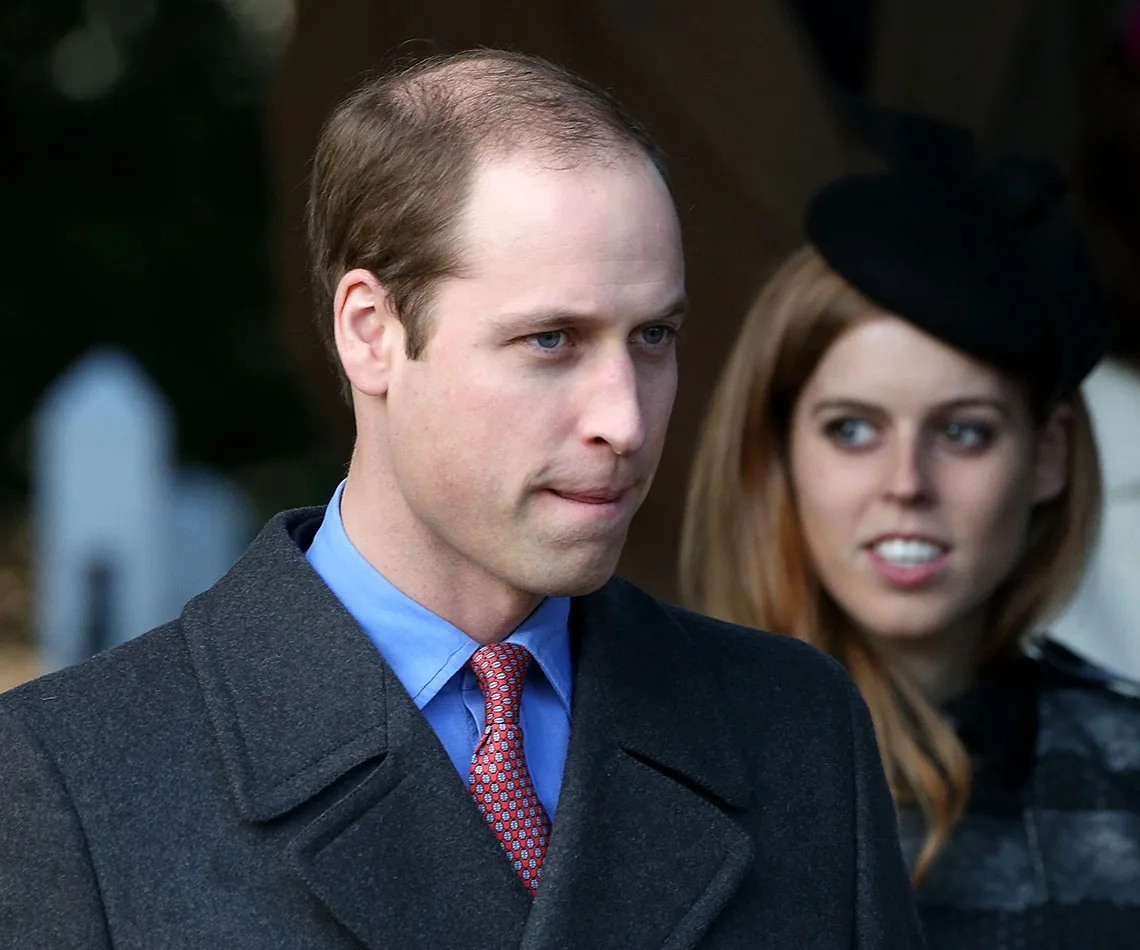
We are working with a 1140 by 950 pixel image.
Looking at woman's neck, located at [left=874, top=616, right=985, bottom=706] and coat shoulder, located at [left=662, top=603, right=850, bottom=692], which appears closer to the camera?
coat shoulder, located at [left=662, top=603, right=850, bottom=692]

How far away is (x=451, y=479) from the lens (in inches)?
67.7

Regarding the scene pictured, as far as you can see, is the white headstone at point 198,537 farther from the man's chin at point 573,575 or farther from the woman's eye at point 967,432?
the man's chin at point 573,575

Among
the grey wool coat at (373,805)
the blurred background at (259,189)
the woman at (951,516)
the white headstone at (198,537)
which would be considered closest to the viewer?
the grey wool coat at (373,805)

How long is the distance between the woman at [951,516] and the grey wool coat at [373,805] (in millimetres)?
669

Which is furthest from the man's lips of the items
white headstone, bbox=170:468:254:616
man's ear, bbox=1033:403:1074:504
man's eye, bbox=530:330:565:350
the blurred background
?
white headstone, bbox=170:468:254:616

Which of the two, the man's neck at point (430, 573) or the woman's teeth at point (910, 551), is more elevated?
the man's neck at point (430, 573)

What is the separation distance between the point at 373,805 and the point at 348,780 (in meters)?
0.03

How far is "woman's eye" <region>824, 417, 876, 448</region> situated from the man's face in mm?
1024

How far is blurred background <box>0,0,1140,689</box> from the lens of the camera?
12.9 ft

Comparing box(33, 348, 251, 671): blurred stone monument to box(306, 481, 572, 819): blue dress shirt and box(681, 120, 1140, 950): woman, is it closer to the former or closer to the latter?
box(681, 120, 1140, 950): woman

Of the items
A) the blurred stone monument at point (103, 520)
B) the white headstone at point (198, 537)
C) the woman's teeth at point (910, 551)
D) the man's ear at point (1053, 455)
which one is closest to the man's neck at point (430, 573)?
the woman's teeth at point (910, 551)

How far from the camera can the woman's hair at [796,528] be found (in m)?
2.70

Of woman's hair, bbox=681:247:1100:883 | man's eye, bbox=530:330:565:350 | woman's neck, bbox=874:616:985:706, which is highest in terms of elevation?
man's eye, bbox=530:330:565:350

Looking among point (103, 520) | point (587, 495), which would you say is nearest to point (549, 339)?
point (587, 495)
